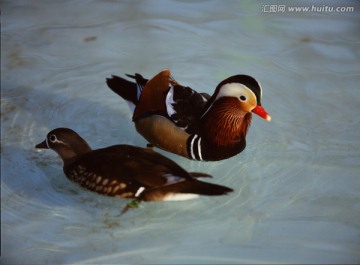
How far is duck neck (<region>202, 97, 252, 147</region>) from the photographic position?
8.86 feet

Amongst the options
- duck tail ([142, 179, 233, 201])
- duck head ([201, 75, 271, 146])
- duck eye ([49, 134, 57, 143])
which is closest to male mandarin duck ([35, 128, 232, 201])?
duck tail ([142, 179, 233, 201])

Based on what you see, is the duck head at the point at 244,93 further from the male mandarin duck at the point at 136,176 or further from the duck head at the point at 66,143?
the duck head at the point at 66,143

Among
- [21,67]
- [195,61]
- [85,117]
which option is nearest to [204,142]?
[85,117]

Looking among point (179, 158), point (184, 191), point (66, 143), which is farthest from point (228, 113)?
point (66, 143)

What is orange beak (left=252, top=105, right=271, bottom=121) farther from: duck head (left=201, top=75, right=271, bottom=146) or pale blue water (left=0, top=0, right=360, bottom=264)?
pale blue water (left=0, top=0, right=360, bottom=264)

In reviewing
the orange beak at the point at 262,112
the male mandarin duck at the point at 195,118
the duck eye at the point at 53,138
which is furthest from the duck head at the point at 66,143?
the orange beak at the point at 262,112

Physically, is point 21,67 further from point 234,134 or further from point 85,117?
point 234,134

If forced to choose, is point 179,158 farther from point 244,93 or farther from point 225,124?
point 244,93

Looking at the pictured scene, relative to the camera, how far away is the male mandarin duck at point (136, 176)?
94.4 inches

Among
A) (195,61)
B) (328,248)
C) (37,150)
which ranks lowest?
(328,248)

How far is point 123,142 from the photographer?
2859 mm

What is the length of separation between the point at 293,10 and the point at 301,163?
54.3 inches

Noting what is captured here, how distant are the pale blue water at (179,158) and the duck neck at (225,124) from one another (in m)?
0.11

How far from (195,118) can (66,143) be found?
0.55 m
